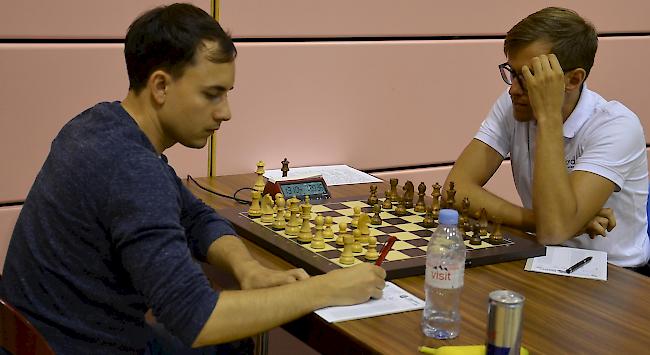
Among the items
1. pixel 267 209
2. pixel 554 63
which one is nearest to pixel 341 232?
pixel 267 209

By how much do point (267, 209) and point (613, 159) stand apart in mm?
891

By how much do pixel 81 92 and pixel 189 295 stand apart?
1.28 m

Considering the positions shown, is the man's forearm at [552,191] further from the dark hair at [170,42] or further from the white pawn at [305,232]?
the dark hair at [170,42]

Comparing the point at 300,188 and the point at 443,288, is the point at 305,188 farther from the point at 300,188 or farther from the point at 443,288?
the point at 443,288

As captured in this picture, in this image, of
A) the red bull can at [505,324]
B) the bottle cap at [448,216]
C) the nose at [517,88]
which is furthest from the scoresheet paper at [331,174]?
the red bull can at [505,324]

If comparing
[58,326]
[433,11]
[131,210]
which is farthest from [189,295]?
[433,11]

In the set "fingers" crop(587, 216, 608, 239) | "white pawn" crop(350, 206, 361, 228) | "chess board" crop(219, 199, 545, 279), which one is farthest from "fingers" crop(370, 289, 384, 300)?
"fingers" crop(587, 216, 608, 239)

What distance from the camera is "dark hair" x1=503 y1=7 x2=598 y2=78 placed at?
2244mm

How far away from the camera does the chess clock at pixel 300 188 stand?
90.1 inches

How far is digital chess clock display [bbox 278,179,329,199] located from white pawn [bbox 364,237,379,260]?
52 centimetres

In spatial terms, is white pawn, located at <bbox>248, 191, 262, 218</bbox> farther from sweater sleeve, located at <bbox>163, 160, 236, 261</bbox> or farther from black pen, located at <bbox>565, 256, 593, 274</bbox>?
black pen, located at <bbox>565, 256, 593, 274</bbox>

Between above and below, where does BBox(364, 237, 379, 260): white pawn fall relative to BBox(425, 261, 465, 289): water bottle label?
below

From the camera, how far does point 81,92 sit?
253 cm

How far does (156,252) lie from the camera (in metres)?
1.43
